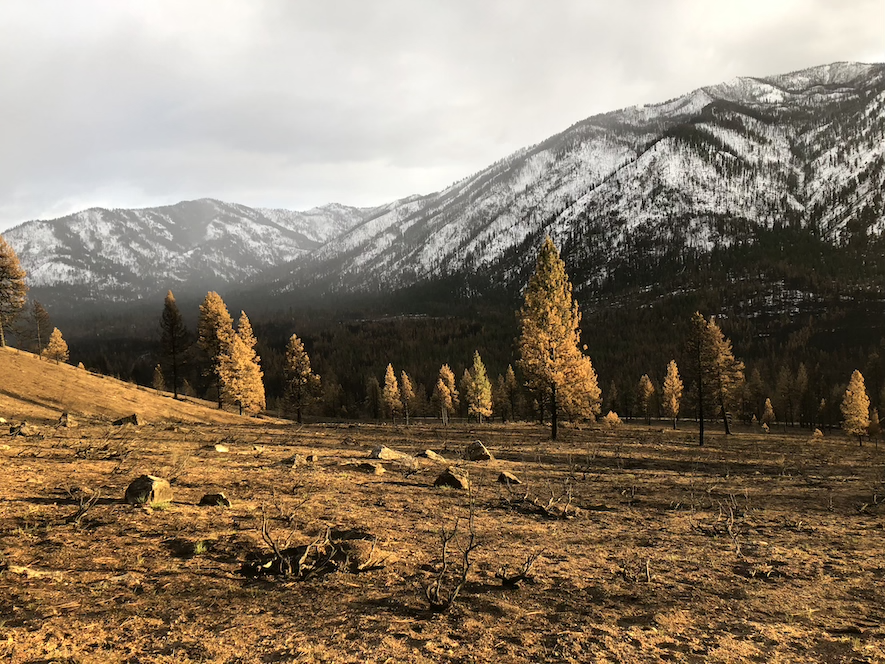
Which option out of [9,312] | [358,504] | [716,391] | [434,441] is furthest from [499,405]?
[358,504]

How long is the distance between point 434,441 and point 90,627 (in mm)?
22426

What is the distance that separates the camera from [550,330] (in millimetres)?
29078

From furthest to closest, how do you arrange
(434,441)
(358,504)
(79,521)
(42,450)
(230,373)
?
(230,373) < (434,441) < (42,450) < (358,504) < (79,521)

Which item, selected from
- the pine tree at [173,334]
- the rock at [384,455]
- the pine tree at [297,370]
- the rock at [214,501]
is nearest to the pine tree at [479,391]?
the pine tree at [297,370]

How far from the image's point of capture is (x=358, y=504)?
38.6 ft

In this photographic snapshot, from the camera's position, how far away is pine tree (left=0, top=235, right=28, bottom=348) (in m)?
41.7

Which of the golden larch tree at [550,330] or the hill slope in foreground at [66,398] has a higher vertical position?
the golden larch tree at [550,330]

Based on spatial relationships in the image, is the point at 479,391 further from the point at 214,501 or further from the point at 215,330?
the point at 214,501

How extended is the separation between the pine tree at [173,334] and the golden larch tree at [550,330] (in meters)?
43.5

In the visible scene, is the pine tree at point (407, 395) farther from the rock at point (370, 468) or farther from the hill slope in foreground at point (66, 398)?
the rock at point (370, 468)

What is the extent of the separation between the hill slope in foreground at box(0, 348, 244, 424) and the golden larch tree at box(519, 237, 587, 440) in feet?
81.8

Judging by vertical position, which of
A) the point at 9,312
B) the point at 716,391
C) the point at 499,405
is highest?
the point at 9,312

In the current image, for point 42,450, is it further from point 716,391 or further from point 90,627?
point 716,391

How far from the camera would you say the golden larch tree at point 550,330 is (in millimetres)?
28828
